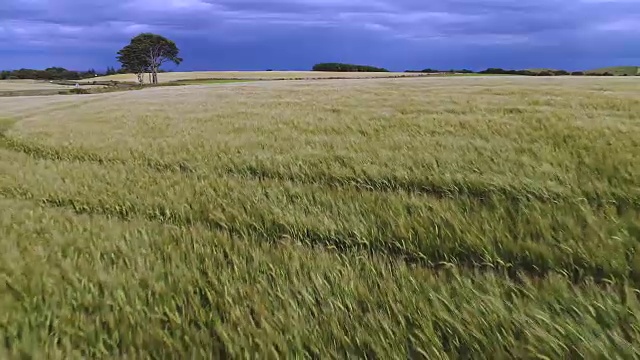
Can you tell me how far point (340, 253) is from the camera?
203cm

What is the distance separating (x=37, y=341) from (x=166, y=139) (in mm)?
5213

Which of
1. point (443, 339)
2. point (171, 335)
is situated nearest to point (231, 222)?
point (171, 335)

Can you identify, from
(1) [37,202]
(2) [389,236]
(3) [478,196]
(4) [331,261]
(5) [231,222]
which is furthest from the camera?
(1) [37,202]

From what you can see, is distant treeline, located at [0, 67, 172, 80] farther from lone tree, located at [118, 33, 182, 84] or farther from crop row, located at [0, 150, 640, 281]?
crop row, located at [0, 150, 640, 281]

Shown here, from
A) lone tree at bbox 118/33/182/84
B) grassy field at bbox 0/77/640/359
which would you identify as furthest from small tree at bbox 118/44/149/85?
grassy field at bbox 0/77/640/359

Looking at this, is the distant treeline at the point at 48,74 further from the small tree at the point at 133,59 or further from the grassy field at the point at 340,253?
the grassy field at the point at 340,253

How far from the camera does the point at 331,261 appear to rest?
6.03 ft

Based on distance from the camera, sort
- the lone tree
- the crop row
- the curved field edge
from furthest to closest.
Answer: the lone tree
the crop row
the curved field edge

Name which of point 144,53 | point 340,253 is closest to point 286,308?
point 340,253

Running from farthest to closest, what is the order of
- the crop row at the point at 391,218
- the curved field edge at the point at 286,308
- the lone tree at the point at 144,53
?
1. the lone tree at the point at 144,53
2. the crop row at the point at 391,218
3. the curved field edge at the point at 286,308

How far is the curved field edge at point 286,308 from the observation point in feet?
4.17

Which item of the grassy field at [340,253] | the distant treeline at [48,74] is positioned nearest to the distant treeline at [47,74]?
the distant treeline at [48,74]

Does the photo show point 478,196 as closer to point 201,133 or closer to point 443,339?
point 443,339

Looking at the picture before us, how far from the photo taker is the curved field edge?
4.17ft
